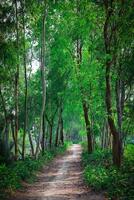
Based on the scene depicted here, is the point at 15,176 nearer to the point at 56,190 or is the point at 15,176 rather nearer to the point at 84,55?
the point at 56,190

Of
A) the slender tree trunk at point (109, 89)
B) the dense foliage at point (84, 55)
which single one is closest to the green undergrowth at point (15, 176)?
the dense foliage at point (84, 55)

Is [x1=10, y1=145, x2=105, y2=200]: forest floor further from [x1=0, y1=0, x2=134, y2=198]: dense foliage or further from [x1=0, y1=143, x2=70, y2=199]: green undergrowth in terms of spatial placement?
[x1=0, y1=0, x2=134, y2=198]: dense foliage

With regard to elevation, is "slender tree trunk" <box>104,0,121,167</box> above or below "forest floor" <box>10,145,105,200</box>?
above

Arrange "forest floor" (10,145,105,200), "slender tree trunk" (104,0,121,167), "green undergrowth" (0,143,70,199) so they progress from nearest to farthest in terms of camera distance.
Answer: "forest floor" (10,145,105,200), "green undergrowth" (0,143,70,199), "slender tree trunk" (104,0,121,167)

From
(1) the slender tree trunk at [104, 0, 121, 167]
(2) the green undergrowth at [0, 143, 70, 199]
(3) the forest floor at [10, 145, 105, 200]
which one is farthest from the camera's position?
(1) the slender tree trunk at [104, 0, 121, 167]

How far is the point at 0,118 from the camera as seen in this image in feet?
117

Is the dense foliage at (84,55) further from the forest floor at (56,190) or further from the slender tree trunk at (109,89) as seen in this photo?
the forest floor at (56,190)

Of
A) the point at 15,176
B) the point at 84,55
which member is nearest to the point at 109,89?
the point at 15,176

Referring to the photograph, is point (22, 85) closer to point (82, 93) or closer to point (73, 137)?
point (82, 93)

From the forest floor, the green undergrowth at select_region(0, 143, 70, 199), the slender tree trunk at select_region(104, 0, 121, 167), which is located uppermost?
the slender tree trunk at select_region(104, 0, 121, 167)

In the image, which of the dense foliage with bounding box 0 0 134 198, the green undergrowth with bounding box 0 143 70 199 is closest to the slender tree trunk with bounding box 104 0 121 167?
the dense foliage with bounding box 0 0 134 198

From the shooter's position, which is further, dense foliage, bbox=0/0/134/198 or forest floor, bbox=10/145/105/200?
dense foliage, bbox=0/0/134/198

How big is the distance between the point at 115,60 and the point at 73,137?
109474 millimetres

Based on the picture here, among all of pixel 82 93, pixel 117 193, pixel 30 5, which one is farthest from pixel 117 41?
pixel 82 93
